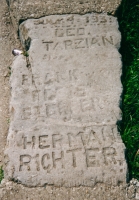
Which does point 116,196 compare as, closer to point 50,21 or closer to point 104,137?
point 104,137

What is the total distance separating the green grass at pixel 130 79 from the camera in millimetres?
2434

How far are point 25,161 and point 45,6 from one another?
5.98ft

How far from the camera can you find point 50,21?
302cm

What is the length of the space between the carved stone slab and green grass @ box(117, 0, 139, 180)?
0.47 feet

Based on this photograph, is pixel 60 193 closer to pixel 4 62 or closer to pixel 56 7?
pixel 4 62

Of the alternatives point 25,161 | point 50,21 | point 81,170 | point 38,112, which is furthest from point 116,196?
point 50,21

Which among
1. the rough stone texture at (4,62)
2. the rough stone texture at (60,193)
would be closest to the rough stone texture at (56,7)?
the rough stone texture at (4,62)

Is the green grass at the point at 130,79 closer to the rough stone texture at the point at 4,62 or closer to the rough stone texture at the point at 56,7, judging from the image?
the rough stone texture at the point at 56,7

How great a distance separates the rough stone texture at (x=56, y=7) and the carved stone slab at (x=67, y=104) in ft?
0.30

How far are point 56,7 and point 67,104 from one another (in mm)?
1274

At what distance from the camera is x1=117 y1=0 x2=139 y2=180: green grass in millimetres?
2434

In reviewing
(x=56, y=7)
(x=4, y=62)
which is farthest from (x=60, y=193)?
(x=56, y=7)

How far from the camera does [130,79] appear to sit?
2.82 m

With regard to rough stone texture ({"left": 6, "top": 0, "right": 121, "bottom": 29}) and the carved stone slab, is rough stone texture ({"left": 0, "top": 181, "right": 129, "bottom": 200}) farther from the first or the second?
rough stone texture ({"left": 6, "top": 0, "right": 121, "bottom": 29})
